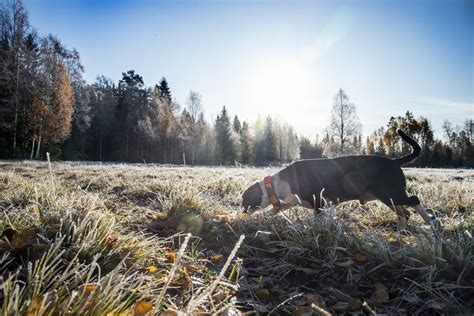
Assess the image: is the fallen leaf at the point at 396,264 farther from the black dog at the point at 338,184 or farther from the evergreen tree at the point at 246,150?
the evergreen tree at the point at 246,150

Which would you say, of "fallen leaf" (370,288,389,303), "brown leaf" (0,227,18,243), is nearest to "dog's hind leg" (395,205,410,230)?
"fallen leaf" (370,288,389,303)

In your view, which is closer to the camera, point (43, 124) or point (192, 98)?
point (43, 124)

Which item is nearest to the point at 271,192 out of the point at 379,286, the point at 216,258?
the point at 216,258

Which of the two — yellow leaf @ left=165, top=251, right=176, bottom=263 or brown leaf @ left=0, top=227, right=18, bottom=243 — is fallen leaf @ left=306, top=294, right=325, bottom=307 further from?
brown leaf @ left=0, top=227, right=18, bottom=243

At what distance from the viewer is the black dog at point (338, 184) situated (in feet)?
13.4

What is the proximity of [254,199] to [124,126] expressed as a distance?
39.5 metres

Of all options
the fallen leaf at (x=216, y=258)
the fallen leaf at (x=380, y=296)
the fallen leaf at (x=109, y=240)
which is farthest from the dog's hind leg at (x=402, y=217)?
the fallen leaf at (x=109, y=240)

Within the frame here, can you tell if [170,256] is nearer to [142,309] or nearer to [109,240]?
[109,240]

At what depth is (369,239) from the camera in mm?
A: 2666

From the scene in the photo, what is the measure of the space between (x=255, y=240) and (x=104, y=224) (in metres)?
1.49

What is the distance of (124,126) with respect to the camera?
4044 cm

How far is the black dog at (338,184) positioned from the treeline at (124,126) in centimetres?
1491

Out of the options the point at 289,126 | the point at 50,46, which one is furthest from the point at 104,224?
the point at 289,126

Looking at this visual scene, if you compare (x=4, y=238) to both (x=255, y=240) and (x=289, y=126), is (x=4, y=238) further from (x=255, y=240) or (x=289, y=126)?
(x=289, y=126)
